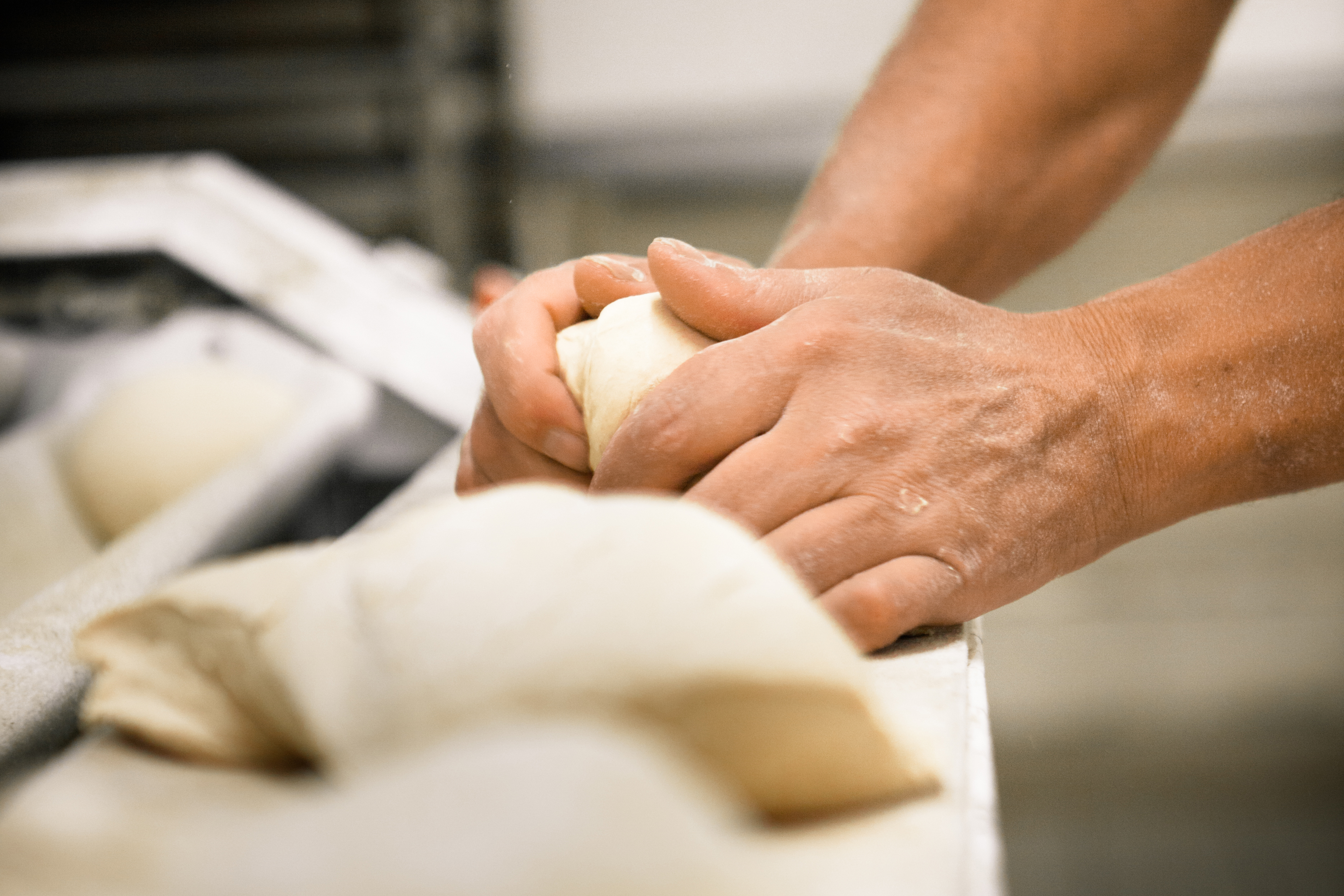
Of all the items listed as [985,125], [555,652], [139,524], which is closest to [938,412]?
[555,652]

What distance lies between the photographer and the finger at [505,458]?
0.58m

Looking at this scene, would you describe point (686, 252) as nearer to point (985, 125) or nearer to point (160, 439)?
point (985, 125)

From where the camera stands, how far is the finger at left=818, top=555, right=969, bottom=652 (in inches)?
17.1

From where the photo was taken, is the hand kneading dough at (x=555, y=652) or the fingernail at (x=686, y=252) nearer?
the hand kneading dough at (x=555, y=652)

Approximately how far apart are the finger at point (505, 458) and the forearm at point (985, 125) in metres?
0.29

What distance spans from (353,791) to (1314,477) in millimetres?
552

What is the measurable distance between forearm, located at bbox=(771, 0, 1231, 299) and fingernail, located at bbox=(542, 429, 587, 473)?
11.5 inches

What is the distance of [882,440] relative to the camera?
0.47 meters

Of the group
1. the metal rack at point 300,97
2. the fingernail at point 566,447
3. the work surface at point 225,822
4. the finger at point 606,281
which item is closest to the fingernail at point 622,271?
the finger at point 606,281

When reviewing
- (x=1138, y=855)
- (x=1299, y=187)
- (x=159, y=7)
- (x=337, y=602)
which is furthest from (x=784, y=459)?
(x=159, y=7)

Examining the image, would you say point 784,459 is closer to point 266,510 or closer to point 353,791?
point 353,791

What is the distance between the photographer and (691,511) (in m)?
0.34

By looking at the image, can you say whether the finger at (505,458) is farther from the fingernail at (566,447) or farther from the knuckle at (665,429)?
the knuckle at (665,429)

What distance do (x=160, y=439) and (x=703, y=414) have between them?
2.40ft
